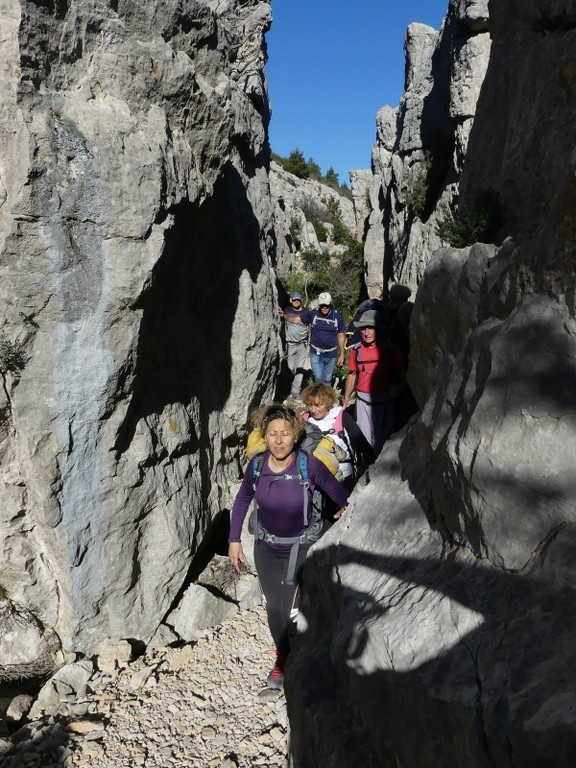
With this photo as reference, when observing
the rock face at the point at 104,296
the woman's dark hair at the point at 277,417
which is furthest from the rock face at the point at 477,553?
the rock face at the point at 104,296

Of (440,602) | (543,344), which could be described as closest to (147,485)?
(440,602)

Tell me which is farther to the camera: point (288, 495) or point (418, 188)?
point (418, 188)

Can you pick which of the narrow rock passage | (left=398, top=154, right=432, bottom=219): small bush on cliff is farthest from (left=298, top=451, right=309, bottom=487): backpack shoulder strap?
(left=398, top=154, right=432, bottom=219): small bush on cliff

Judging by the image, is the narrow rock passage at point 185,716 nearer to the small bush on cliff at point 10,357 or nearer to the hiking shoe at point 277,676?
the hiking shoe at point 277,676

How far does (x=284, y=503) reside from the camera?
3.49 meters

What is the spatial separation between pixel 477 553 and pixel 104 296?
12.6ft

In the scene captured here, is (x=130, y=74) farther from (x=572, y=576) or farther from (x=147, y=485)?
(x=572, y=576)

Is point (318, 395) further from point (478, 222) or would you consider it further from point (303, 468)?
point (478, 222)

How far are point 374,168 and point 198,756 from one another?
25.2 metres

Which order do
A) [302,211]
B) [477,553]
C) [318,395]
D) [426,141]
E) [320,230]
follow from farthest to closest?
[320,230] → [302,211] → [426,141] → [318,395] → [477,553]

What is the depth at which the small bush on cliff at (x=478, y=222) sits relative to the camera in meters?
4.04

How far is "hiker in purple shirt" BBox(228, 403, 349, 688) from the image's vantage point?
3.50 m

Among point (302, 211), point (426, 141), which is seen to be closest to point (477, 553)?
point (426, 141)

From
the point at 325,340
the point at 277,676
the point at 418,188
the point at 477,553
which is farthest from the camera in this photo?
the point at 418,188
